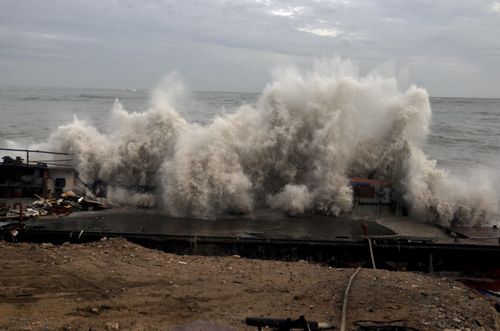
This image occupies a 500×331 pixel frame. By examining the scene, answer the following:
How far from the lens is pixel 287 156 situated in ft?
52.5

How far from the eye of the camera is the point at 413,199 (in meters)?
14.6

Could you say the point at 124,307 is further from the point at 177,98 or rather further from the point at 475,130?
the point at 475,130

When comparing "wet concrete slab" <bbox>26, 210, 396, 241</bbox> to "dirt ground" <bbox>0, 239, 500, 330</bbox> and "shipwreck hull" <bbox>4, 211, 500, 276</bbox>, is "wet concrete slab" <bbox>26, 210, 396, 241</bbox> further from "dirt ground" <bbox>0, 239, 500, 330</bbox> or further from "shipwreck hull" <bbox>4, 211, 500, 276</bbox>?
"dirt ground" <bbox>0, 239, 500, 330</bbox>

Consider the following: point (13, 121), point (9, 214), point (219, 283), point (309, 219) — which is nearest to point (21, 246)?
point (9, 214)

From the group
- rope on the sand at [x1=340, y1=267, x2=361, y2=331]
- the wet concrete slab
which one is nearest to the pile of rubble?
the wet concrete slab

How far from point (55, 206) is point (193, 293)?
7.39 metres

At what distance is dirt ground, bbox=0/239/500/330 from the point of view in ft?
23.7

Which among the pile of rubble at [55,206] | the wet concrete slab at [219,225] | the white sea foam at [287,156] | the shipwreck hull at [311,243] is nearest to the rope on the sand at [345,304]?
the shipwreck hull at [311,243]

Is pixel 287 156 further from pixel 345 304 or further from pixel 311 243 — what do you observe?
pixel 345 304

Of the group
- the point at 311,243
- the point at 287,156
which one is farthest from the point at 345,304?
the point at 287,156

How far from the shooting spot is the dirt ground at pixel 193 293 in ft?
23.7

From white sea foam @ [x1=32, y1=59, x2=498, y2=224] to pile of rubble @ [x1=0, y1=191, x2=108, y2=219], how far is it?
3.48ft

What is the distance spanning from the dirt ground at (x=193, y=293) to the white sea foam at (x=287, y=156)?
4.56 meters

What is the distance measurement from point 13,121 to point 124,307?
44.5m
